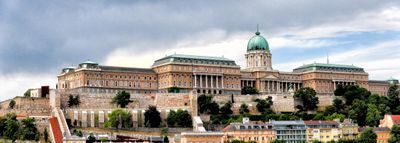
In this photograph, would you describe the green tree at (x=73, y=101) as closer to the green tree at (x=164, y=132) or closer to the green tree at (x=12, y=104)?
the green tree at (x=12, y=104)

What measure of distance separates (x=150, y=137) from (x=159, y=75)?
1316 inches

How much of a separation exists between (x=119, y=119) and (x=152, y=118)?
4897 mm

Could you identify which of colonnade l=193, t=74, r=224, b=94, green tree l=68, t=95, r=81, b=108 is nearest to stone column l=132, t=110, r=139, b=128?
green tree l=68, t=95, r=81, b=108

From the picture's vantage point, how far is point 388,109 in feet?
369

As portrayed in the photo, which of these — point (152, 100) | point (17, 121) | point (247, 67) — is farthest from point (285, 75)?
point (17, 121)

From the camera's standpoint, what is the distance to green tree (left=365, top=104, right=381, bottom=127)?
107438 mm

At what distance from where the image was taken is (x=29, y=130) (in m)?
91.4

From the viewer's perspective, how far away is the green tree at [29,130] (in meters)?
90.6

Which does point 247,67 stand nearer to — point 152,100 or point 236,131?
point 152,100

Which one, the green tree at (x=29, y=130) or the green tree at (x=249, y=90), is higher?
the green tree at (x=249, y=90)

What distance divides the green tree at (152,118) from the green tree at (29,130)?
53.2ft

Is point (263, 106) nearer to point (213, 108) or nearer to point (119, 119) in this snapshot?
point (213, 108)

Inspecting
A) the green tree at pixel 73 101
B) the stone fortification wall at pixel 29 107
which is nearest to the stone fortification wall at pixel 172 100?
the green tree at pixel 73 101

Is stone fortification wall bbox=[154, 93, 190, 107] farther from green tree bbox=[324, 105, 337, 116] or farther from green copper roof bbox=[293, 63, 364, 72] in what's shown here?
green copper roof bbox=[293, 63, 364, 72]
